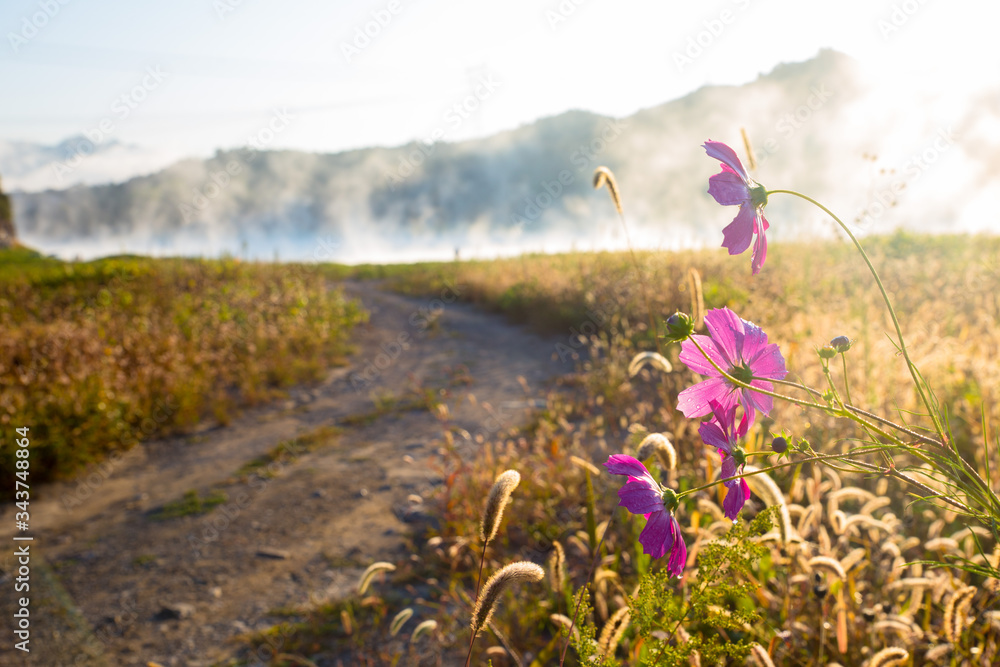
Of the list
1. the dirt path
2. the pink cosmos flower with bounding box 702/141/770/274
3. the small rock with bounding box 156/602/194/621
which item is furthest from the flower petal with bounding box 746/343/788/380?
the small rock with bounding box 156/602/194/621

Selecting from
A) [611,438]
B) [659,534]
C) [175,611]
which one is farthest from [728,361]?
[611,438]

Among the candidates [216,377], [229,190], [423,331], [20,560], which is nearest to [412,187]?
[229,190]

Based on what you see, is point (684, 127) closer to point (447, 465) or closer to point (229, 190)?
point (229, 190)

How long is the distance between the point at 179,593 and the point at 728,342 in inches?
130

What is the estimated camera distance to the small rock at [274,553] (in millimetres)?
3173

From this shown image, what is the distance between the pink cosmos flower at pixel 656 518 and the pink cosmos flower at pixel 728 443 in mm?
77

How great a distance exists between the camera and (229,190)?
40.1m

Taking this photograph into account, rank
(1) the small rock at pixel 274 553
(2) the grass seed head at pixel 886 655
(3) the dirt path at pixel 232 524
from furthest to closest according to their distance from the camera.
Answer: (1) the small rock at pixel 274 553 < (3) the dirt path at pixel 232 524 < (2) the grass seed head at pixel 886 655

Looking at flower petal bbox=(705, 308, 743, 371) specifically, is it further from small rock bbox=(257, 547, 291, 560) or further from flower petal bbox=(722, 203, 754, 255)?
small rock bbox=(257, 547, 291, 560)

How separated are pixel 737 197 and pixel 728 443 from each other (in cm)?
35

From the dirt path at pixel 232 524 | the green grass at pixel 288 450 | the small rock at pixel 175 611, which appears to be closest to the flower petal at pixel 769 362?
the dirt path at pixel 232 524

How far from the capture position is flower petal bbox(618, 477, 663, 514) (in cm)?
71

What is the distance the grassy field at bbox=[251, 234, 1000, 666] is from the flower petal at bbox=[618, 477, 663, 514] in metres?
0.26

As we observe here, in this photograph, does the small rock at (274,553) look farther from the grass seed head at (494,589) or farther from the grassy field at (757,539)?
the grass seed head at (494,589)
